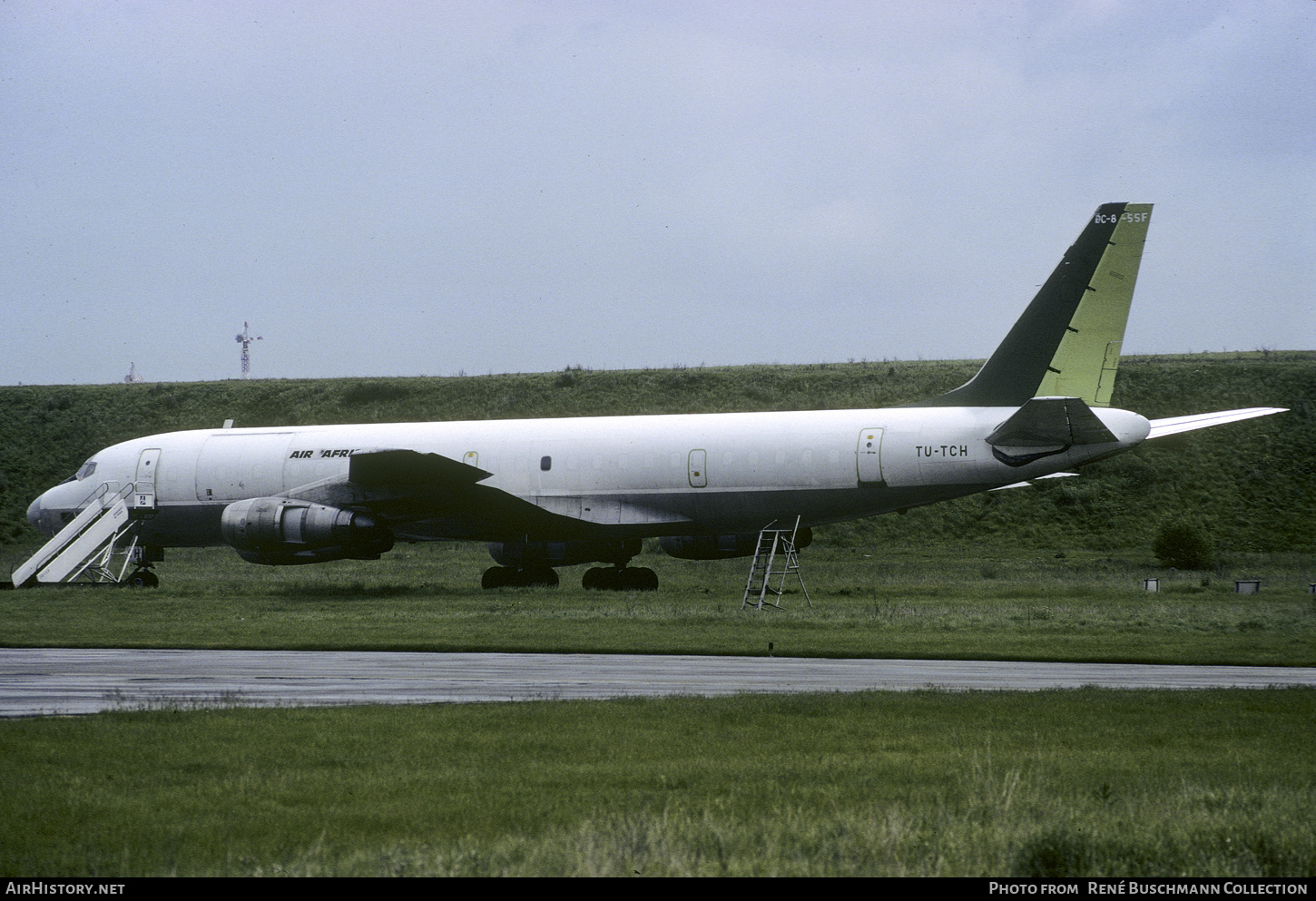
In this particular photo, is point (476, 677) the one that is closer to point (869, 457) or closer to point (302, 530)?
point (869, 457)

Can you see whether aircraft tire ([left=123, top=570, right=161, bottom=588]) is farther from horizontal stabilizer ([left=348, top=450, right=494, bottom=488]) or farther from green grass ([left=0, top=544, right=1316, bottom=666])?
horizontal stabilizer ([left=348, top=450, right=494, bottom=488])

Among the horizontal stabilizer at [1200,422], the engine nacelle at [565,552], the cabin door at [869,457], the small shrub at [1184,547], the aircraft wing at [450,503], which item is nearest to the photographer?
the horizontal stabilizer at [1200,422]

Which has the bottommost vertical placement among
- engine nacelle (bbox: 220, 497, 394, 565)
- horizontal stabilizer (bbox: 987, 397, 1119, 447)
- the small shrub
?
the small shrub

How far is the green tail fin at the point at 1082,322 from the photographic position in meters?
26.1

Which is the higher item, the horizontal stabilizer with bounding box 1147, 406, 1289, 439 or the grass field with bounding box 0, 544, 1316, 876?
the horizontal stabilizer with bounding box 1147, 406, 1289, 439

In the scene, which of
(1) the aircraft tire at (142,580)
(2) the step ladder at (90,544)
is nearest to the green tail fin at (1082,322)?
(1) the aircraft tire at (142,580)

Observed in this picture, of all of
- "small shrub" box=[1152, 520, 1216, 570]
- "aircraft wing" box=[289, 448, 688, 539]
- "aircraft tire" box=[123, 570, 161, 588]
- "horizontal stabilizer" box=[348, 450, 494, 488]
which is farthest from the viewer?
"small shrub" box=[1152, 520, 1216, 570]

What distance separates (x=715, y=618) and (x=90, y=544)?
18.1 m

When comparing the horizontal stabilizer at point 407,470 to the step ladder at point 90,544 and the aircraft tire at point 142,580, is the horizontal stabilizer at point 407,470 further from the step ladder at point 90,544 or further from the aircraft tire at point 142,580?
the step ladder at point 90,544

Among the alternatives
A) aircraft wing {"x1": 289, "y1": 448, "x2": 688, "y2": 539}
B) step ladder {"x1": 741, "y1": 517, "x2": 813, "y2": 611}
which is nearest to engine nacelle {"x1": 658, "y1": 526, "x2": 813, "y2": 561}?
step ladder {"x1": 741, "y1": 517, "x2": 813, "y2": 611}

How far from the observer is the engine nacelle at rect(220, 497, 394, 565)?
29.9m

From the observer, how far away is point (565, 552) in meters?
31.8

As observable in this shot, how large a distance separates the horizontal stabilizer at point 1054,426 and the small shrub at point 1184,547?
20.4 meters

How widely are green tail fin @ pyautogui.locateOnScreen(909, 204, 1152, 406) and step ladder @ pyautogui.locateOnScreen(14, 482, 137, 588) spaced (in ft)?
70.9
